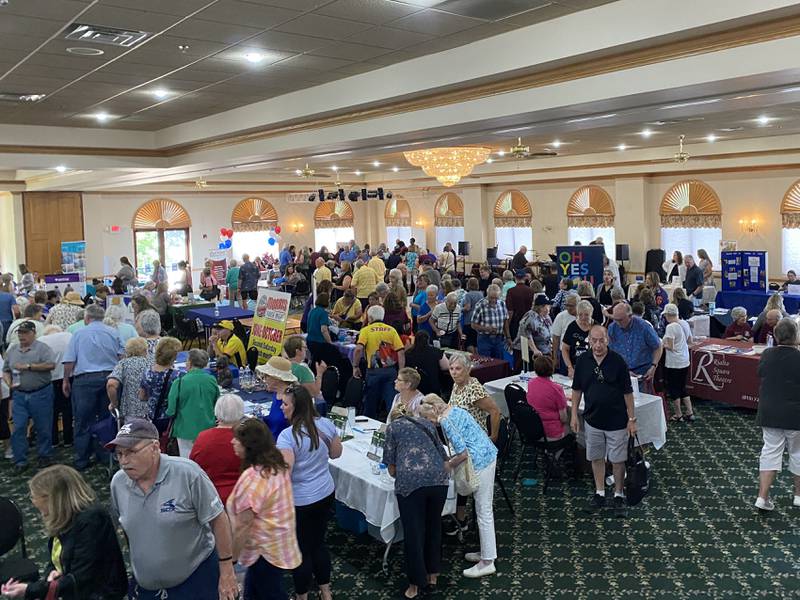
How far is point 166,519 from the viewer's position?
2.80 m

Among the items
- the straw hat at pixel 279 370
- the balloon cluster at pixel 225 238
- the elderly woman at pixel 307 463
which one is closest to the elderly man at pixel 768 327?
the straw hat at pixel 279 370

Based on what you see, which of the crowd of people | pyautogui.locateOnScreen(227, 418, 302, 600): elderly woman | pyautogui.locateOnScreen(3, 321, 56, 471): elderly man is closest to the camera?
the crowd of people

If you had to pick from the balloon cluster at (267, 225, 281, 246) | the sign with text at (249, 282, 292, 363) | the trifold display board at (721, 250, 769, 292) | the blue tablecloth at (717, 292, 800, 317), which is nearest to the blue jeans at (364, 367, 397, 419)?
the sign with text at (249, 282, 292, 363)

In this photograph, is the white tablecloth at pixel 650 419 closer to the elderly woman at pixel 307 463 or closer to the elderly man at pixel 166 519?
the elderly woman at pixel 307 463

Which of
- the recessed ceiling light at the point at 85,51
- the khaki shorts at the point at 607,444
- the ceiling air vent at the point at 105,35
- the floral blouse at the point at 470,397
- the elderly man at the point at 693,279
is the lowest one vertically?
the khaki shorts at the point at 607,444

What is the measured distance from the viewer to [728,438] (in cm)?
705

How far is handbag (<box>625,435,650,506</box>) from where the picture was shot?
17.2 feet

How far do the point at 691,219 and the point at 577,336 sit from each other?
38.3 feet

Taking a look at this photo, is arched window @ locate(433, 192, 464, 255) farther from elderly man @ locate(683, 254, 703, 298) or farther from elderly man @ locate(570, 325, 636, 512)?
elderly man @ locate(570, 325, 636, 512)

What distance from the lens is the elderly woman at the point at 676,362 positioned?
24.4ft

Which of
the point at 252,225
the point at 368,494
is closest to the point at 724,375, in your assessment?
the point at 368,494

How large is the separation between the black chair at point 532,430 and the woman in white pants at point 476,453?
133 centimetres

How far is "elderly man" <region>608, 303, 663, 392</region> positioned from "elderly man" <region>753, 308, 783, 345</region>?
191 centimetres

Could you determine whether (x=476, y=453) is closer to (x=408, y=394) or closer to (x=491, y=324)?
(x=408, y=394)
